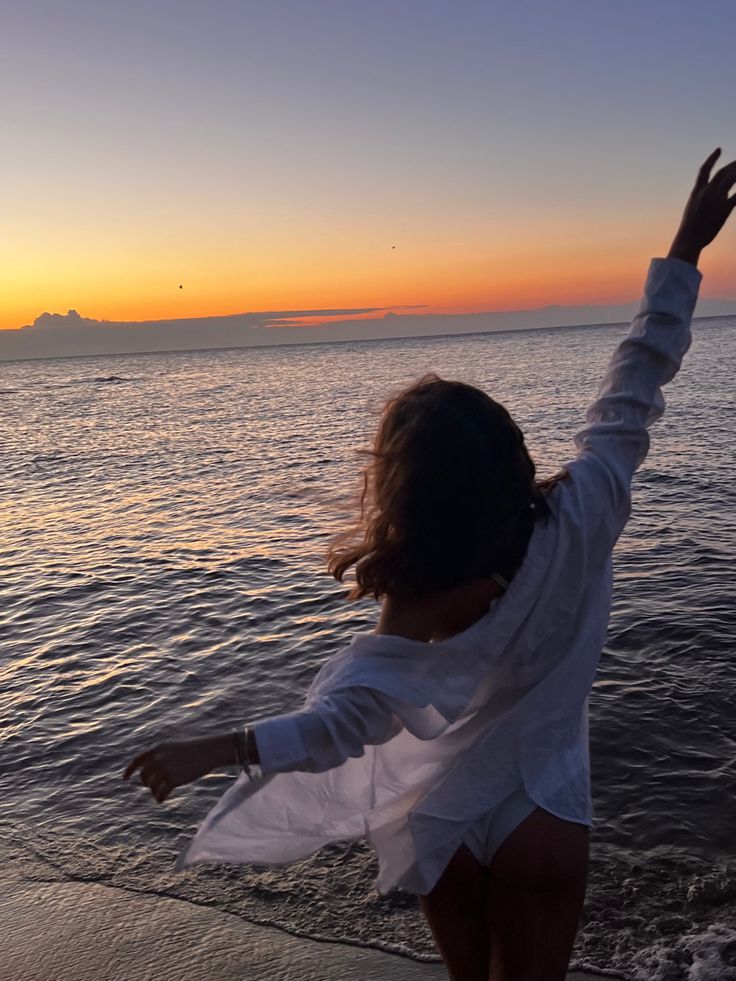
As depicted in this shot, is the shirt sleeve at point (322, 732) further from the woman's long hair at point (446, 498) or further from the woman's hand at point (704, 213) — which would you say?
the woman's hand at point (704, 213)

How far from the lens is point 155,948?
13.8ft

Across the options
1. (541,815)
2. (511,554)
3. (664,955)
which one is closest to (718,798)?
(664,955)

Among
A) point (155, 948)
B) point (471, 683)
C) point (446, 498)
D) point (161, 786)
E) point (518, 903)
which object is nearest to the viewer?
point (161, 786)

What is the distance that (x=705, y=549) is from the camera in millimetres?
11625

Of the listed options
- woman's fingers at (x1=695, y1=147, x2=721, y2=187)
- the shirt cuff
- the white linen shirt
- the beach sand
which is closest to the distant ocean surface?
the beach sand

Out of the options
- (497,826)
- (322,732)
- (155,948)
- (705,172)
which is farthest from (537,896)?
(155,948)

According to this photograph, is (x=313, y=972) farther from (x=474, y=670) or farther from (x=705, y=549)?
(x=705, y=549)

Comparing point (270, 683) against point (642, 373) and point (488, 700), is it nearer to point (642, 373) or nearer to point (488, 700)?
point (488, 700)

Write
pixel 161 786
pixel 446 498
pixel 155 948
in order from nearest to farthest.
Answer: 1. pixel 161 786
2. pixel 446 498
3. pixel 155 948

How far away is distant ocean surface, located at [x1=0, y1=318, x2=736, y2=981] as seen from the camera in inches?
181

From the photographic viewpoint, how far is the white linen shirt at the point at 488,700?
204 centimetres

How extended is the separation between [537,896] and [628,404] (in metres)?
1.26

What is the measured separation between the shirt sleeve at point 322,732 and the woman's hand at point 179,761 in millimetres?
93

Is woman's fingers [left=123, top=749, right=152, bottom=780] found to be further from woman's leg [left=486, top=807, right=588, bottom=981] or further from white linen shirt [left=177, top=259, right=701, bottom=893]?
woman's leg [left=486, top=807, right=588, bottom=981]
